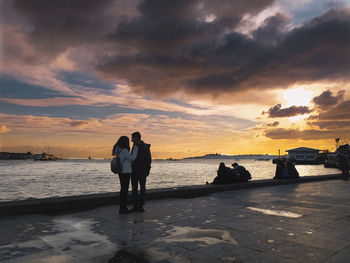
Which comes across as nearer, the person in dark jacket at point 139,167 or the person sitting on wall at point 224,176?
the person in dark jacket at point 139,167

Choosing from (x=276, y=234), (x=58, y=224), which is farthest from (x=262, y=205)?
(x=58, y=224)

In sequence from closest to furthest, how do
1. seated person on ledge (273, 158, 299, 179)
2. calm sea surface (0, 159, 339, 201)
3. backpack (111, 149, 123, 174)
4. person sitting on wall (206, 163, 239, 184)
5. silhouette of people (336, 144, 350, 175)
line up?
1. backpack (111, 149, 123, 174)
2. person sitting on wall (206, 163, 239, 184)
3. seated person on ledge (273, 158, 299, 179)
4. silhouette of people (336, 144, 350, 175)
5. calm sea surface (0, 159, 339, 201)

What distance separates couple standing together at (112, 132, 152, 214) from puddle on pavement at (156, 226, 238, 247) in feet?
6.36

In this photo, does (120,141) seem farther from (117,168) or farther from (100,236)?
(100,236)

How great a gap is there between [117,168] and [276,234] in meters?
3.73

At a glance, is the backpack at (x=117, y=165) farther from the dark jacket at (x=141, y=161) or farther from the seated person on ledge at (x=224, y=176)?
the seated person on ledge at (x=224, y=176)

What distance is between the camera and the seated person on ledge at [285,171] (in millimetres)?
15153

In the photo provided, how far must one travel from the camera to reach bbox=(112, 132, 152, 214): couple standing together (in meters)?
6.42

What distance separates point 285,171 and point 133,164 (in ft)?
37.1

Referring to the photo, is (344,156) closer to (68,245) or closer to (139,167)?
(139,167)

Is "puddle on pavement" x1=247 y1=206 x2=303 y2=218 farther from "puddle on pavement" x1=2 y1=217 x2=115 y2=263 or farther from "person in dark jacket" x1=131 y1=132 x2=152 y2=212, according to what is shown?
"puddle on pavement" x1=2 y1=217 x2=115 y2=263

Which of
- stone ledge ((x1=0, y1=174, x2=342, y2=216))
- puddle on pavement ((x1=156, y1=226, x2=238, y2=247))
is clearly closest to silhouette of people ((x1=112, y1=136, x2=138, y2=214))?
stone ledge ((x1=0, y1=174, x2=342, y2=216))

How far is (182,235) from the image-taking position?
15.0 ft

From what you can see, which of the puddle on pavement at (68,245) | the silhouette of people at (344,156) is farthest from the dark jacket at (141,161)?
the silhouette of people at (344,156)
